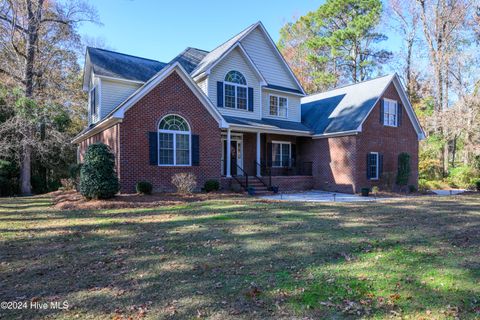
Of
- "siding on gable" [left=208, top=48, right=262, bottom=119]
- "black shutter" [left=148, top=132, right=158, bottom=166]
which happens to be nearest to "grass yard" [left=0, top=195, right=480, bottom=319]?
"black shutter" [left=148, top=132, right=158, bottom=166]

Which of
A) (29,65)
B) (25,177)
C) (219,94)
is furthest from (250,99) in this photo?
(25,177)

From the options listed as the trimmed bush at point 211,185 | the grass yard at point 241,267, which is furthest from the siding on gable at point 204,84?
the grass yard at point 241,267

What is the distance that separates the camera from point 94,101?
654 inches

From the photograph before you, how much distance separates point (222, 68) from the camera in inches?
668

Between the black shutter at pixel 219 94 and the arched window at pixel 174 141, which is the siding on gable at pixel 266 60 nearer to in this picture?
the black shutter at pixel 219 94

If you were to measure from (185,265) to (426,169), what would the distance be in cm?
2592

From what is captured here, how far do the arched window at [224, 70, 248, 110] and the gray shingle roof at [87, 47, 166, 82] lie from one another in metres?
4.27

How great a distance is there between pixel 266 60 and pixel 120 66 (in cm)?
854

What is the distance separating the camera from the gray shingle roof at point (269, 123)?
16392 mm

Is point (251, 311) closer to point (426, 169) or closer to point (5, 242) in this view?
point (5, 242)

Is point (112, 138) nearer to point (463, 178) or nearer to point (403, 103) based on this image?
point (403, 103)

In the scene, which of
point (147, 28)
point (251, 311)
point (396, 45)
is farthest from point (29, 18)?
point (396, 45)

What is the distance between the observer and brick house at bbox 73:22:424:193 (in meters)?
13.1

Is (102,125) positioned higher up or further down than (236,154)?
higher up
